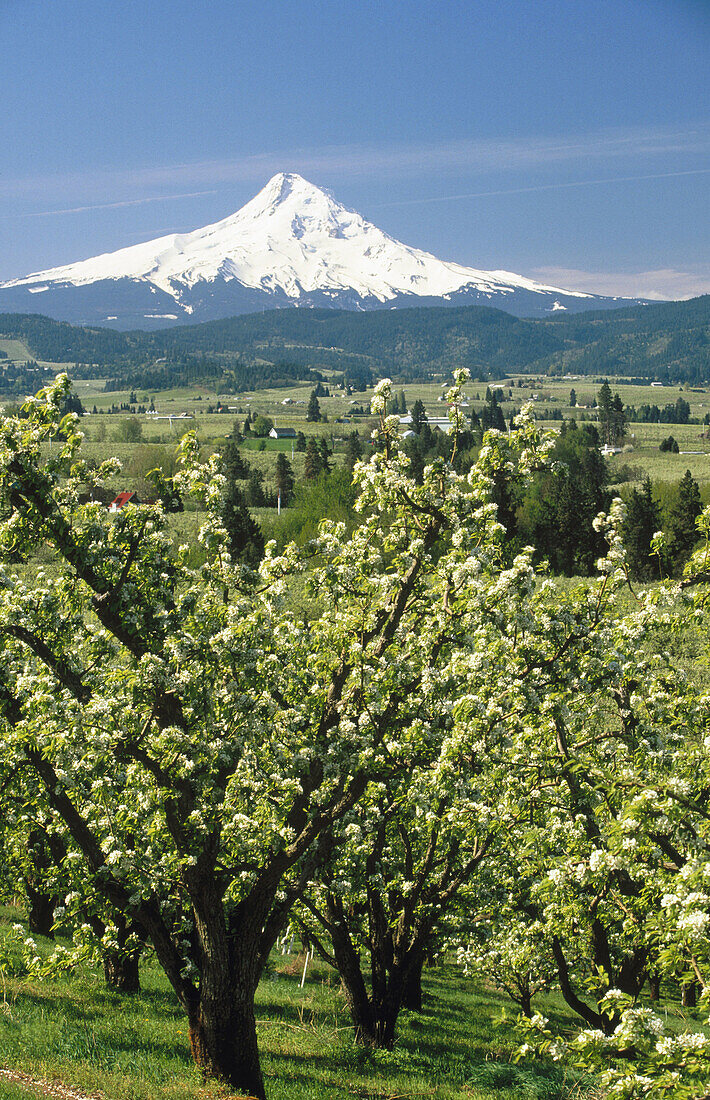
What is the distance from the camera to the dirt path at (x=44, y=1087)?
10.8m

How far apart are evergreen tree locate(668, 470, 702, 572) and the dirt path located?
8417 cm

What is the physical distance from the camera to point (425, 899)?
16375 mm

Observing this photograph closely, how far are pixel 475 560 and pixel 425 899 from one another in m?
8.82

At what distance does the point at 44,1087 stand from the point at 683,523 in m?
91.7

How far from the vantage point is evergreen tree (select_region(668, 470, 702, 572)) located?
88.8 meters

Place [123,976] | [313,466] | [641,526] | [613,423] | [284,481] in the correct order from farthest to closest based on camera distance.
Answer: [613,423]
[313,466]
[284,481]
[641,526]
[123,976]

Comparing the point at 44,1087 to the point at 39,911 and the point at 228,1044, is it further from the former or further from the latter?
the point at 39,911

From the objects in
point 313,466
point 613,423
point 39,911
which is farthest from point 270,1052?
point 613,423

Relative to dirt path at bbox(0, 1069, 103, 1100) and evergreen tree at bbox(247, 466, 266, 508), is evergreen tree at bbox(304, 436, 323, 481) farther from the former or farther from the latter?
dirt path at bbox(0, 1069, 103, 1100)

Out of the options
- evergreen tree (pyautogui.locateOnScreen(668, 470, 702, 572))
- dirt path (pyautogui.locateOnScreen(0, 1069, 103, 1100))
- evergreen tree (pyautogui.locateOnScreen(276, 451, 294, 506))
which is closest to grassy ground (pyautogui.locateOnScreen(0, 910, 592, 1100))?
dirt path (pyautogui.locateOnScreen(0, 1069, 103, 1100))

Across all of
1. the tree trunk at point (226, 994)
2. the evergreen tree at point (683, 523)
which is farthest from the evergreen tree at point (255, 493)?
the tree trunk at point (226, 994)

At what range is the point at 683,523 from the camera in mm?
92562

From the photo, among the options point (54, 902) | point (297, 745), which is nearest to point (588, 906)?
point (297, 745)

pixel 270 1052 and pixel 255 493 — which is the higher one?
pixel 255 493
